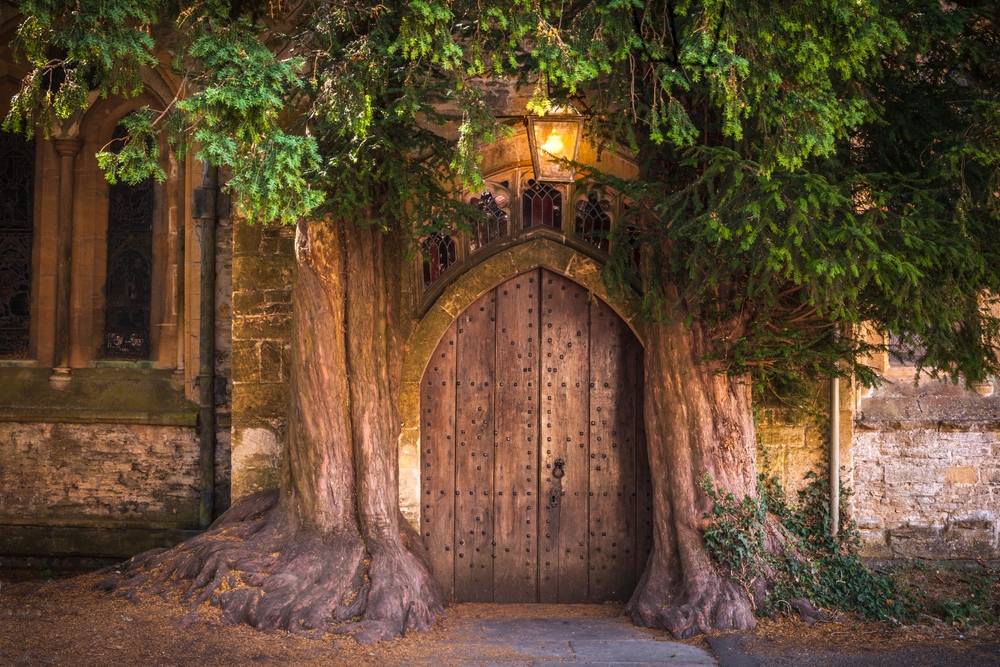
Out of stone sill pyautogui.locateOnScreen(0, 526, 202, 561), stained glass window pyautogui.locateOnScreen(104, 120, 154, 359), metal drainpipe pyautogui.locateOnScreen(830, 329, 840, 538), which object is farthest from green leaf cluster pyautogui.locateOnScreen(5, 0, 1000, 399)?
stone sill pyautogui.locateOnScreen(0, 526, 202, 561)

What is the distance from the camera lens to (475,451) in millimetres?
6668

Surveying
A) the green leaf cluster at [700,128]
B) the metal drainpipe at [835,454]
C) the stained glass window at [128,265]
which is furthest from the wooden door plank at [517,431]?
the stained glass window at [128,265]

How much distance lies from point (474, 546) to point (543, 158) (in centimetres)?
276

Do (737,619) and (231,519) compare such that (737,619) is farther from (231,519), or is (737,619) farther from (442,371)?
(231,519)

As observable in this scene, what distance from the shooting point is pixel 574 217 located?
6.63m

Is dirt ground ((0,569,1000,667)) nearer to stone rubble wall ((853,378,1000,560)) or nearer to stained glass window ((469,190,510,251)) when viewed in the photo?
stone rubble wall ((853,378,1000,560))

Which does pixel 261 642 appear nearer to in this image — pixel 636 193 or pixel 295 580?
pixel 295 580

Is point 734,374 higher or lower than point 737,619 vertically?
higher

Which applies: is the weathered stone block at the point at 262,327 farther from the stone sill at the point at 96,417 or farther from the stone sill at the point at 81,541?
the stone sill at the point at 81,541

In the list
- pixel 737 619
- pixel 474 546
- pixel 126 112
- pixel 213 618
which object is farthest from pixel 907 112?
pixel 126 112

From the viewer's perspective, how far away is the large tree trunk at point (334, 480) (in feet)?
18.5

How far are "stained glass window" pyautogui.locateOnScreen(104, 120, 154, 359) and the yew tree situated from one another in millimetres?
2395

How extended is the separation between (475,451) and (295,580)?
65.0 inches

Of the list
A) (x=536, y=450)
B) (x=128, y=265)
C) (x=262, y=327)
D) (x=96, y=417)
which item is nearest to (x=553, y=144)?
(x=536, y=450)
